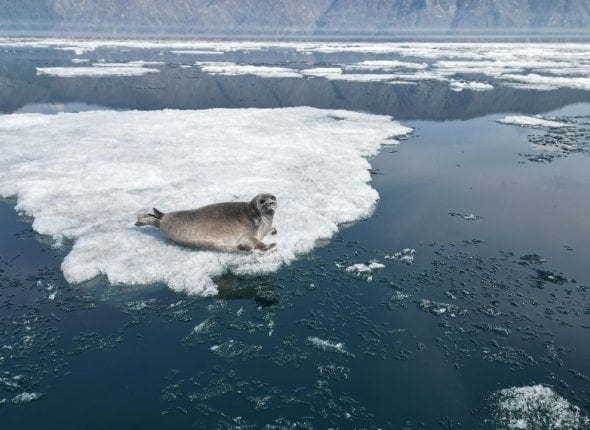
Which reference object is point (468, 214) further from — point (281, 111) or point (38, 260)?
point (281, 111)

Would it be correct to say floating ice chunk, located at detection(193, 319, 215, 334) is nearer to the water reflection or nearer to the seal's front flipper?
the seal's front flipper

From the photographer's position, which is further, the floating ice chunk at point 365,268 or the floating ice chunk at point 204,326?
the floating ice chunk at point 365,268

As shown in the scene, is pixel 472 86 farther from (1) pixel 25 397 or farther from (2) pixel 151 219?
(1) pixel 25 397

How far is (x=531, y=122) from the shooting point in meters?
18.3

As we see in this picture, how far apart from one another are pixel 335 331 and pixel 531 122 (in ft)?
53.5

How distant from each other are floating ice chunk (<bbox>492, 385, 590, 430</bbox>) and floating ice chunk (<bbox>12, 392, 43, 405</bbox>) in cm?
437

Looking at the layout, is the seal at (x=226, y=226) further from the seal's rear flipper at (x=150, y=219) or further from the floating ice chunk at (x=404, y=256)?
the floating ice chunk at (x=404, y=256)

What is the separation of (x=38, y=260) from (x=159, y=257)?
72.4 inches

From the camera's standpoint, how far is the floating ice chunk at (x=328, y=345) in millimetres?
5184

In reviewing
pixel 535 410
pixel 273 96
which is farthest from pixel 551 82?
pixel 535 410

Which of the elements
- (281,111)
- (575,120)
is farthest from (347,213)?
(575,120)

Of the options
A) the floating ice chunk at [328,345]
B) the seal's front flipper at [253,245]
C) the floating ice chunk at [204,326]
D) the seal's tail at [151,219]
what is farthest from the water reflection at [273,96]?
the floating ice chunk at [204,326]

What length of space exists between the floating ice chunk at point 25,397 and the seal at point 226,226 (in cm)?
317

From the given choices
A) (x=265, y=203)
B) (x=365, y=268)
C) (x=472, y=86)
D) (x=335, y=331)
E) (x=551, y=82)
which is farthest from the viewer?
(x=551, y=82)
